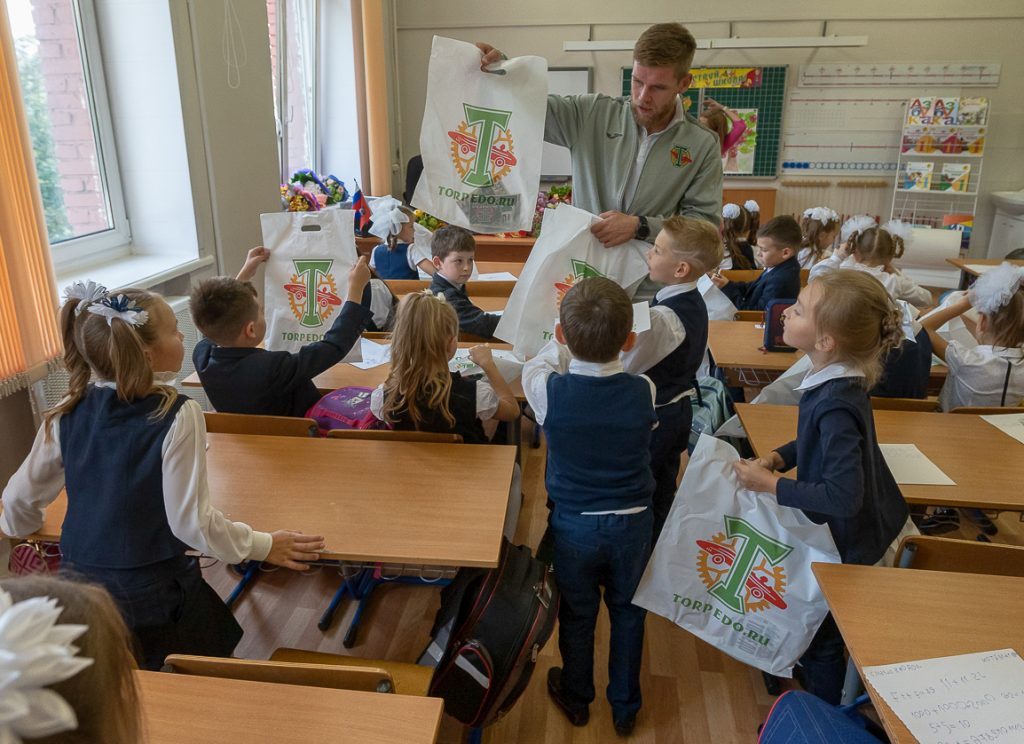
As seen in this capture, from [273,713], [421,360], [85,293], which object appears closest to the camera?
[273,713]

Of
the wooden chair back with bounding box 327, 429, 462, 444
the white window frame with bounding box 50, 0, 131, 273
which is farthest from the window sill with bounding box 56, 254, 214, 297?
the wooden chair back with bounding box 327, 429, 462, 444

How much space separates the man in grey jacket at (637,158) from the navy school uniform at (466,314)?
75 cm

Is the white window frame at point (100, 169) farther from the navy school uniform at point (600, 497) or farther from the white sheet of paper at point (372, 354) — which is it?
the navy school uniform at point (600, 497)

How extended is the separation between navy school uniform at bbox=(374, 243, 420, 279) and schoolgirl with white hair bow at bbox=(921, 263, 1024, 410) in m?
2.53

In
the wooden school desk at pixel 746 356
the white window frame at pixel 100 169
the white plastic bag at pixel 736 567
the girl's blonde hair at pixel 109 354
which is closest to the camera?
the girl's blonde hair at pixel 109 354

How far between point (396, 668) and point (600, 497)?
0.59 meters

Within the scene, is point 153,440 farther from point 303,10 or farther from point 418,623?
point 303,10

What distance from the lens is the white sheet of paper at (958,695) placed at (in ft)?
3.43

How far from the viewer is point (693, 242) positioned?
203 cm

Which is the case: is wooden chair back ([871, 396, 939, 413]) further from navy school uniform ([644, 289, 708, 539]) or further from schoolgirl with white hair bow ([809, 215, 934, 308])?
schoolgirl with white hair bow ([809, 215, 934, 308])

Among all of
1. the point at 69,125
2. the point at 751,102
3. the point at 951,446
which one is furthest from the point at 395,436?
the point at 751,102

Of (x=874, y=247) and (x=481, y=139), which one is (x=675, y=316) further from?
→ (x=874, y=247)

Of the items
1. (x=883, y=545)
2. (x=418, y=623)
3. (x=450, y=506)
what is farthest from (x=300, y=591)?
(x=883, y=545)

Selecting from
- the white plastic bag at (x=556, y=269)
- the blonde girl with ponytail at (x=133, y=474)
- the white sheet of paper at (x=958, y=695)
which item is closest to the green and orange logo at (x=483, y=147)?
the white plastic bag at (x=556, y=269)
